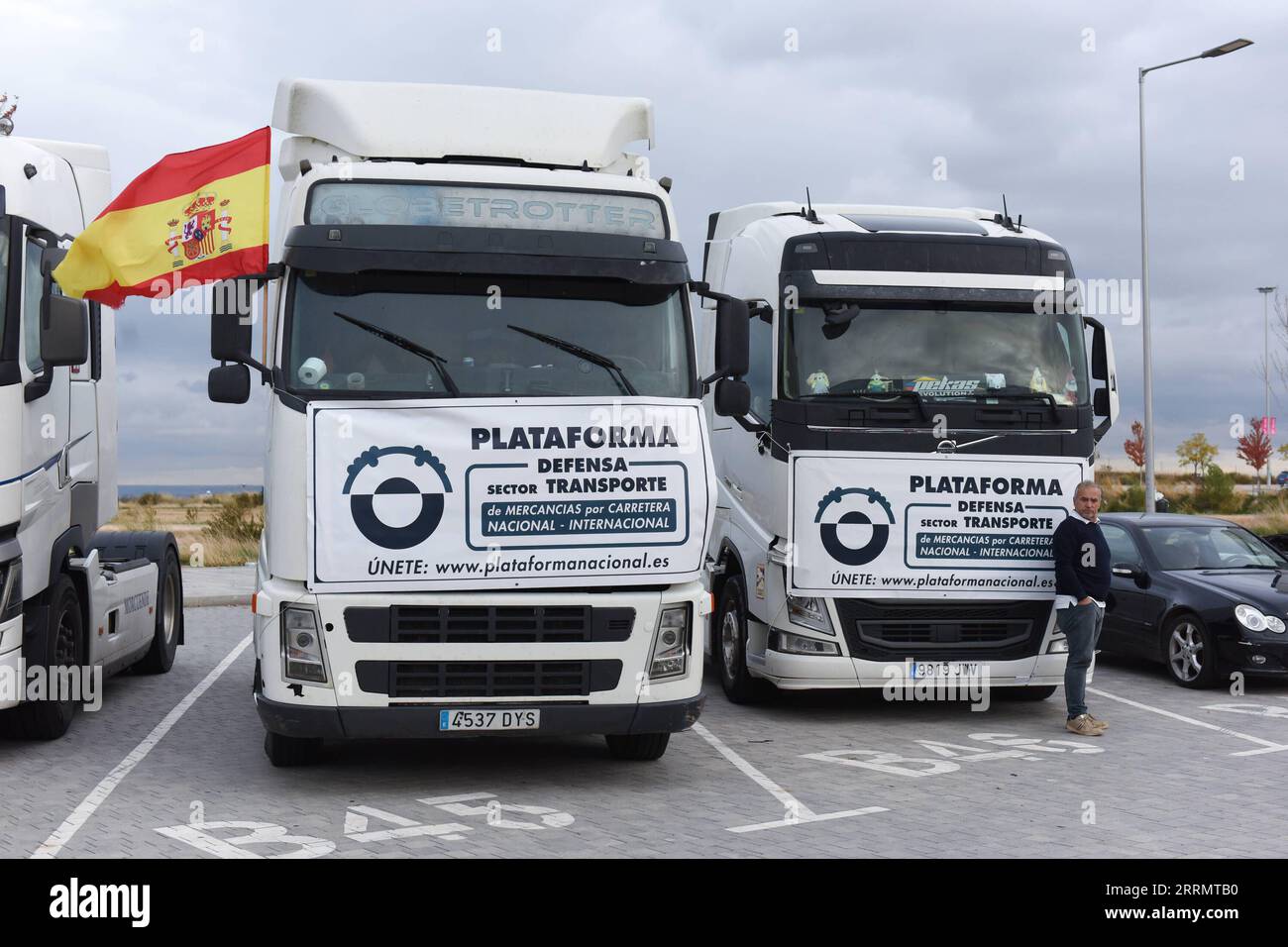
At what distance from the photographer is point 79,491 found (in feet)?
33.0

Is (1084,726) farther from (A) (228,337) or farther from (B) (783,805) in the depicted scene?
(A) (228,337)

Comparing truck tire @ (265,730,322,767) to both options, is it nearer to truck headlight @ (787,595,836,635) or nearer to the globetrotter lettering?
the globetrotter lettering

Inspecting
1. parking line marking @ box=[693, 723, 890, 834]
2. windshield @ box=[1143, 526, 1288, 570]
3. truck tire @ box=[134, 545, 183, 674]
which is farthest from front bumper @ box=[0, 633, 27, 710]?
windshield @ box=[1143, 526, 1288, 570]

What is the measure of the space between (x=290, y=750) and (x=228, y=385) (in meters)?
2.29

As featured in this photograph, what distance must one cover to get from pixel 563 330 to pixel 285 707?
102 inches

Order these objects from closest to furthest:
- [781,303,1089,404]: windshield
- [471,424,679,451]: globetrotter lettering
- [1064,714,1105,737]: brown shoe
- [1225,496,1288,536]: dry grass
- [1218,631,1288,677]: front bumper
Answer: [471,424,679,451]: globetrotter lettering
[1064,714,1105,737]: brown shoe
[781,303,1089,404]: windshield
[1218,631,1288,677]: front bumper
[1225,496,1288,536]: dry grass

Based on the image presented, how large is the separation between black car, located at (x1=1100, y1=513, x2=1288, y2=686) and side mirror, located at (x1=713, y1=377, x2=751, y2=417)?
4.00m

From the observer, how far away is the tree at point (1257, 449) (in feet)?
164

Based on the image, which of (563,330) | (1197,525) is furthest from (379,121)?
(1197,525)

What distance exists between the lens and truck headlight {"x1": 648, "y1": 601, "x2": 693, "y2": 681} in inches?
309

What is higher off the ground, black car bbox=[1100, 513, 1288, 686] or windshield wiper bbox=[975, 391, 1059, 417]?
windshield wiper bbox=[975, 391, 1059, 417]

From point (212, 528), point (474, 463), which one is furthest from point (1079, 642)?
point (212, 528)

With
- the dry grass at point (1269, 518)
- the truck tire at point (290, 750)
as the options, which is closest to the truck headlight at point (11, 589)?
the truck tire at point (290, 750)
